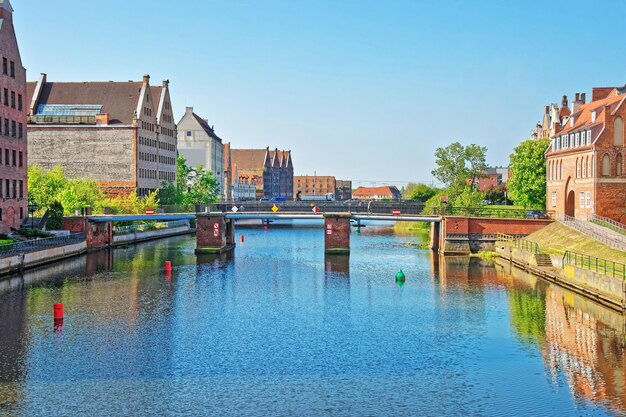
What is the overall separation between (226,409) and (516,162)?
7843 centimetres

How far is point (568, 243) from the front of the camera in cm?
6981

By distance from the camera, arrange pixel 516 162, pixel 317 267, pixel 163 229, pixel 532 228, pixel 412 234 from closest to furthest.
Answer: pixel 317 267 < pixel 532 228 < pixel 516 162 < pixel 163 229 < pixel 412 234

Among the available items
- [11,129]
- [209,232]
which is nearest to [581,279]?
[209,232]

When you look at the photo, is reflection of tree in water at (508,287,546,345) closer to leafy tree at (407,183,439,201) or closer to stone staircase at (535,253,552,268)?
stone staircase at (535,253,552,268)

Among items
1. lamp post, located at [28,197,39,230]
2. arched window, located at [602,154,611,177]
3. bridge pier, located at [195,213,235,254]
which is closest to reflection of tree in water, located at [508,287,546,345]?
arched window, located at [602,154,611,177]

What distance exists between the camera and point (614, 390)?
30812mm

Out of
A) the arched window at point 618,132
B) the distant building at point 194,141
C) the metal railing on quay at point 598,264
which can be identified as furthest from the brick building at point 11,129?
the distant building at point 194,141

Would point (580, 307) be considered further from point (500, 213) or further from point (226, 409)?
point (500, 213)

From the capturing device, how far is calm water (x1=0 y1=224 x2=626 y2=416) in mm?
29438

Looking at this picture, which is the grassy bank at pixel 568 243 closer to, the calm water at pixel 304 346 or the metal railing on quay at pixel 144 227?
the calm water at pixel 304 346

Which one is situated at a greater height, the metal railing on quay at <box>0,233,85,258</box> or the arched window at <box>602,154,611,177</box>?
the arched window at <box>602,154,611,177</box>

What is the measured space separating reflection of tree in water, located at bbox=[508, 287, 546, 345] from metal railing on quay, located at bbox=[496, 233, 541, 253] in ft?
45.7

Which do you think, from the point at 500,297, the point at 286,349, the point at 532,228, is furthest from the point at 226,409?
the point at 532,228

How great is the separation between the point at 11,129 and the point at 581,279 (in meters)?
56.7
